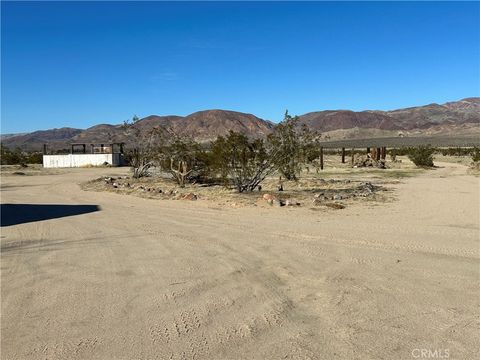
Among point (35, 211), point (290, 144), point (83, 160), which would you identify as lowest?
point (35, 211)

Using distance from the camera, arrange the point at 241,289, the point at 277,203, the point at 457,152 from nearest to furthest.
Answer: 1. the point at 241,289
2. the point at 277,203
3. the point at 457,152

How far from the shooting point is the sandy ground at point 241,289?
4.66 metres

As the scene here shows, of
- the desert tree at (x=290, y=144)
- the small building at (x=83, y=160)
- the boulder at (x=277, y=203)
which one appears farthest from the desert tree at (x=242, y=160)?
the small building at (x=83, y=160)

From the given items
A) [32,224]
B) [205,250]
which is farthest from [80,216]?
[205,250]

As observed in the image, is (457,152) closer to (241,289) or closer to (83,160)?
(83,160)

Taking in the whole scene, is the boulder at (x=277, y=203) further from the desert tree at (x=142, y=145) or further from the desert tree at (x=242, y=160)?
the desert tree at (x=142, y=145)

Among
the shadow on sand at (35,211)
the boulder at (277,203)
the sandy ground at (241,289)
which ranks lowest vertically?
the sandy ground at (241,289)

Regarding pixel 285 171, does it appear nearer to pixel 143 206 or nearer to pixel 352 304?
pixel 143 206

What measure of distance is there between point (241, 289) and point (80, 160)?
48.4 m

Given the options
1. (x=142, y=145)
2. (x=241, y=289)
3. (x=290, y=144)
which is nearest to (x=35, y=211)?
(x=290, y=144)

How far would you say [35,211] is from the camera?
47.6ft

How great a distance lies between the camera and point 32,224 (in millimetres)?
11820

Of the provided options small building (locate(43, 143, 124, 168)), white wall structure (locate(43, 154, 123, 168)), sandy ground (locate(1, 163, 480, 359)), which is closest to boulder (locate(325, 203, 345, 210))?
sandy ground (locate(1, 163, 480, 359))

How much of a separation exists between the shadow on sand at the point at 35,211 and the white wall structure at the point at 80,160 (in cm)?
3498
